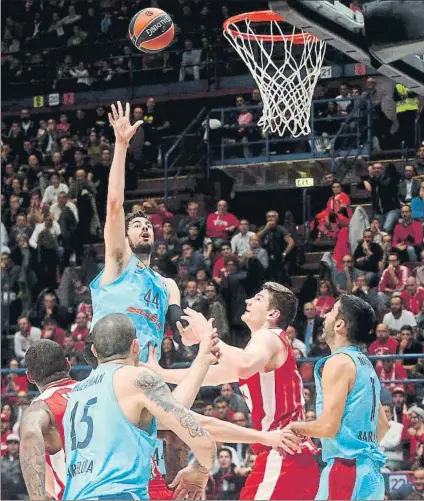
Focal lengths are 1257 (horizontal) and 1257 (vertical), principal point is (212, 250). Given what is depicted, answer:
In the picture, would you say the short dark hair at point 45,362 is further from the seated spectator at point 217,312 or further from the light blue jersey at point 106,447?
the seated spectator at point 217,312

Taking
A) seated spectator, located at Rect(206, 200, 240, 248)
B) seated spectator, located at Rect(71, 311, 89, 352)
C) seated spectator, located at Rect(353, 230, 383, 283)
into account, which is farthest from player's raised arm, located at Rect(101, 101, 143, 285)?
seated spectator, located at Rect(206, 200, 240, 248)

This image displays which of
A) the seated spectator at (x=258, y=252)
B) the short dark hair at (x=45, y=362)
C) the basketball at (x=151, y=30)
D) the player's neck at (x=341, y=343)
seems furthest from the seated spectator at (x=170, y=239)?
the short dark hair at (x=45, y=362)

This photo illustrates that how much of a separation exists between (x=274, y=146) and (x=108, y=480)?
15.6 m

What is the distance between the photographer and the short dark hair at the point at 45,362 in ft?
21.4

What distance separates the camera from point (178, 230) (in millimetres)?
18578

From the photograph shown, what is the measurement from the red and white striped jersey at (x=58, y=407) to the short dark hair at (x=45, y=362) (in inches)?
2.4

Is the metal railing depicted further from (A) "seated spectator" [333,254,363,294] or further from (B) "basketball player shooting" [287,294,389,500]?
(B) "basketball player shooting" [287,294,389,500]

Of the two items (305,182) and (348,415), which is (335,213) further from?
(348,415)

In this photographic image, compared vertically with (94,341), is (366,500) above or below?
below

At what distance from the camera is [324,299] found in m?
15.6

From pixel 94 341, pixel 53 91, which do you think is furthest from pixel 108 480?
pixel 53 91

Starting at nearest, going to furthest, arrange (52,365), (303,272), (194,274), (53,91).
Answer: (52,365) → (194,274) → (303,272) → (53,91)

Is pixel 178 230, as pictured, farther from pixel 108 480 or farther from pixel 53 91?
pixel 108 480

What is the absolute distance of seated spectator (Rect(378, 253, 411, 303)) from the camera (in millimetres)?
15258
